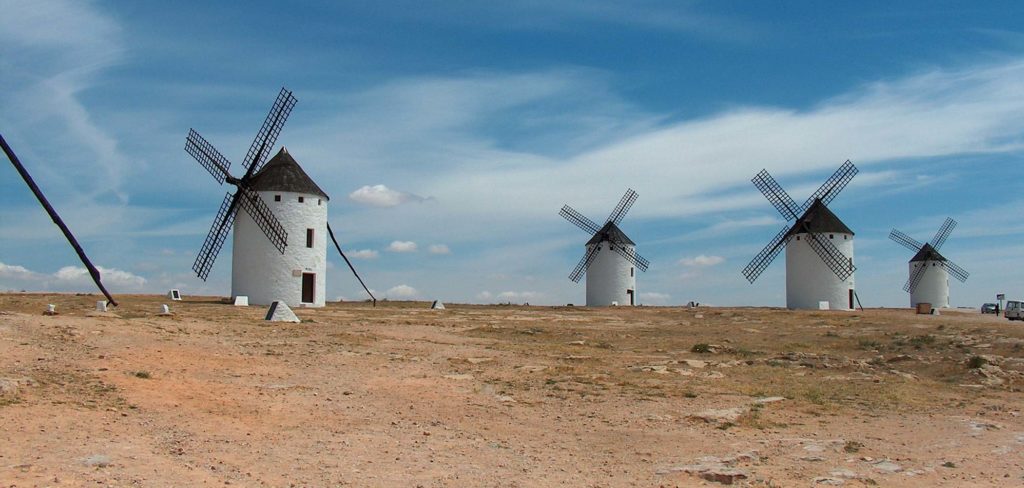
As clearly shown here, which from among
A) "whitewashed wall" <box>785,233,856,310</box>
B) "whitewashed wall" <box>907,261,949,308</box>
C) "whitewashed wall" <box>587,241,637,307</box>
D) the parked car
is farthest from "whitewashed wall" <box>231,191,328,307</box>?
"whitewashed wall" <box>907,261,949,308</box>

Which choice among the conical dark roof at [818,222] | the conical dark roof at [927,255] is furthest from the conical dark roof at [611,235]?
the conical dark roof at [927,255]

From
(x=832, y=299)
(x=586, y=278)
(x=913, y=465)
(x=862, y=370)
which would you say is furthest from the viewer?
(x=586, y=278)

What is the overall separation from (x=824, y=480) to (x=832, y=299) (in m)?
47.8

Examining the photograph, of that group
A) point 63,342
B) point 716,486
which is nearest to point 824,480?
point 716,486

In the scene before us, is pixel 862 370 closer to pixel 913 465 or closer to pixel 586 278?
pixel 913 465

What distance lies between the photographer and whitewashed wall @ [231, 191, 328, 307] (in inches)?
1606

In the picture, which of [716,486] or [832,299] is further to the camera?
[832,299]

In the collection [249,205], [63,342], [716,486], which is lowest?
[716,486]

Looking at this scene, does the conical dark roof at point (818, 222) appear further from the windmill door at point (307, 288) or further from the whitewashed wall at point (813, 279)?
the windmill door at point (307, 288)

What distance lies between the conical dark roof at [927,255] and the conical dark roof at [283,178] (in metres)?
55.4

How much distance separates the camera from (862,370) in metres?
24.2

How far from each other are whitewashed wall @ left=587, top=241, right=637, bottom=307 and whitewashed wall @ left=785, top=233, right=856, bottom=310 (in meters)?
13.3

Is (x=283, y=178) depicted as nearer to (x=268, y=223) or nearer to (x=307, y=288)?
(x=268, y=223)

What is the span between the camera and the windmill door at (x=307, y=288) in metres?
41.8
